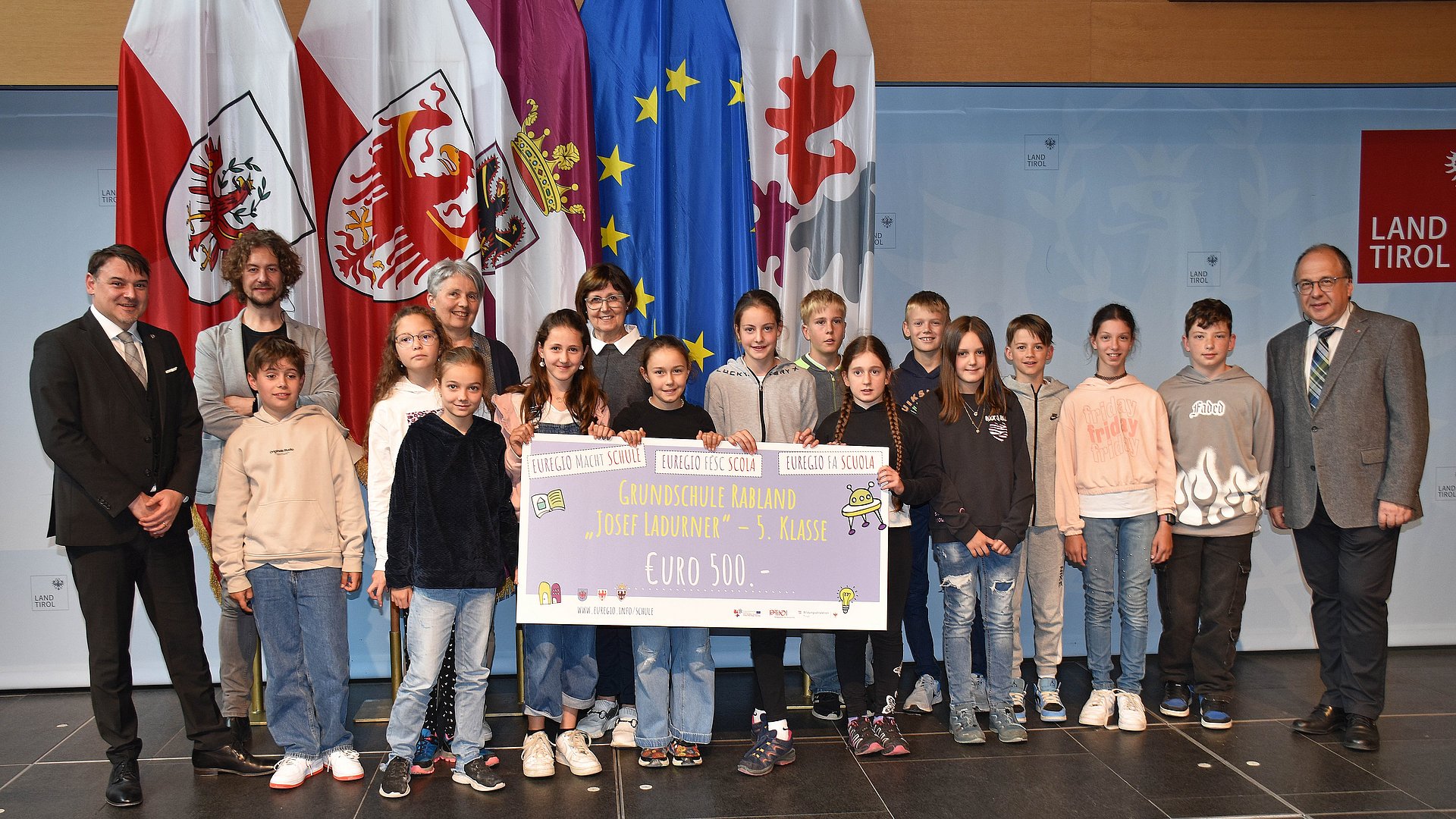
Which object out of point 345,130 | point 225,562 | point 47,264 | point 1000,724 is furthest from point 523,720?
point 47,264

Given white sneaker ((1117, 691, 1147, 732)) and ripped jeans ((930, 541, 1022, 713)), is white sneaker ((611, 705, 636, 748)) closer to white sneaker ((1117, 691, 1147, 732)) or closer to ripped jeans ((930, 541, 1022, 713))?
ripped jeans ((930, 541, 1022, 713))

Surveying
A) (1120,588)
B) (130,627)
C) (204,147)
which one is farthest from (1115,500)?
(204,147)

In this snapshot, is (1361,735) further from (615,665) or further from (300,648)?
(300,648)

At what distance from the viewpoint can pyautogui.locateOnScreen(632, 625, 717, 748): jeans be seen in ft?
10.9

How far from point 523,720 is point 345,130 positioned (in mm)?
2623

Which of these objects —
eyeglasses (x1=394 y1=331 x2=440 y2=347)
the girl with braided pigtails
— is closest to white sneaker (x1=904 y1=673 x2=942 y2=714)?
the girl with braided pigtails

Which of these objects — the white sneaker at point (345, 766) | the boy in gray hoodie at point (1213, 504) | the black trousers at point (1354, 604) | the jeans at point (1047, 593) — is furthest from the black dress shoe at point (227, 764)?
the black trousers at point (1354, 604)

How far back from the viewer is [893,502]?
3.40 metres

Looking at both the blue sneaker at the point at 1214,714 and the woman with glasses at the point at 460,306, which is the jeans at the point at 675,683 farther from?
the blue sneaker at the point at 1214,714

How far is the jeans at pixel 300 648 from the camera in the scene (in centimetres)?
324

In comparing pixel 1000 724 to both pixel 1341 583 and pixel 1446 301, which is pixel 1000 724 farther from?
pixel 1446 301

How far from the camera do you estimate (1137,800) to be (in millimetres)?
3064

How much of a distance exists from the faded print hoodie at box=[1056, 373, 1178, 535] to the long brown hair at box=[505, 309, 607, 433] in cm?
186

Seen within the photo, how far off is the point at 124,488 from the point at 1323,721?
440 centimetres
